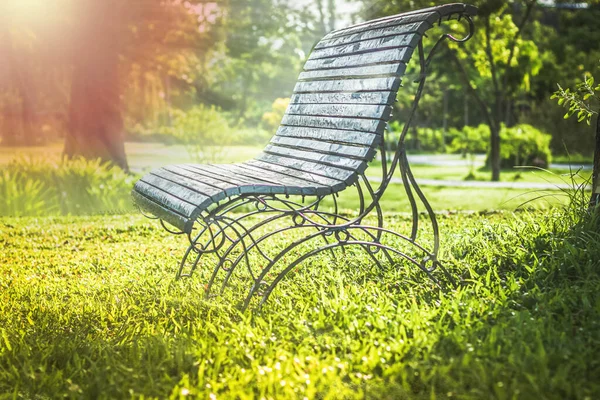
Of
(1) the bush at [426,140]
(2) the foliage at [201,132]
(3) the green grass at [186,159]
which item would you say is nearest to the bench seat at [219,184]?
(3) the green grass at [186,159]

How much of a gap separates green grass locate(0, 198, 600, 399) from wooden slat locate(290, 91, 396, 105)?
909 mm

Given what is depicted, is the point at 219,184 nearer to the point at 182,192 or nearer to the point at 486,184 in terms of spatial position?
the point at 182,192

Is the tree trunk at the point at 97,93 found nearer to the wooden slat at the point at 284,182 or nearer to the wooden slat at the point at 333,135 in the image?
the wooden slat at the point at 333,135

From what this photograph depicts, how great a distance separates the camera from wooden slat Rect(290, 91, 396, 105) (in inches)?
121

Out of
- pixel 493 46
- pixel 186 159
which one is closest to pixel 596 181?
pixel 493 46

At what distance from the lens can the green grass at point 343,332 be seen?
2258mm

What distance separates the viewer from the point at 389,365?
238 centimetres

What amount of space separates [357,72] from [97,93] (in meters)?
8.81

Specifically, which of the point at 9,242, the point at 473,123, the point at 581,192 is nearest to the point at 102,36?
the point at 9,242

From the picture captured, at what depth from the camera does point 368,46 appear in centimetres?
340

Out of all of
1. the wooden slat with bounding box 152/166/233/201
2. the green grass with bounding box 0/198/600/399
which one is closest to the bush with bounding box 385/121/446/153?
the green grass with bounding box 0/198/600/399

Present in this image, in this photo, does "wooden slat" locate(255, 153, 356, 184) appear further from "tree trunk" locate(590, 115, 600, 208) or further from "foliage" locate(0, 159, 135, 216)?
"foliage" locate(0, 159, 135, 216)

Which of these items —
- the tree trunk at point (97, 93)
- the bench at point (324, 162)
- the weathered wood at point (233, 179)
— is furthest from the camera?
the tree trunk at point (97, 93)

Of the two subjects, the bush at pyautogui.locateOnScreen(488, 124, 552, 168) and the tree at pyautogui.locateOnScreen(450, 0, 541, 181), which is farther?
the bush at pyautogui.locateOnScreen(488, 124, 552, 168)
